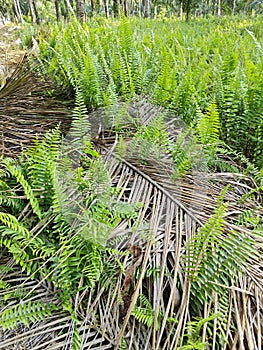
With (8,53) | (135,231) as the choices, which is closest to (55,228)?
(135,231)

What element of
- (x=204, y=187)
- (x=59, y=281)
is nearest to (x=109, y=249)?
(x=59, y=281)

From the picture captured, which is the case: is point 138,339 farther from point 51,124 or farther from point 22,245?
point 51,124

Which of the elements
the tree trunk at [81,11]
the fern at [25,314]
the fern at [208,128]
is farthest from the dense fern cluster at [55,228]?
the tree trunk at [81,11]

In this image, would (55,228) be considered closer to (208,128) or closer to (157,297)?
(157,297)

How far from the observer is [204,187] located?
133 cm

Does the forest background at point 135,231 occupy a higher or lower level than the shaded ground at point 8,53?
lower

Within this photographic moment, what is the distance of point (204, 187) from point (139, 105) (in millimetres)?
665

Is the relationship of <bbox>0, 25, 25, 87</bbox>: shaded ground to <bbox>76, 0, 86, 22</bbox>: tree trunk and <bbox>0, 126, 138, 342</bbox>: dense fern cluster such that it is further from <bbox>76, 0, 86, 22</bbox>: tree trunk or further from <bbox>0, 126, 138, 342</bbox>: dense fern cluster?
<bbox>0, 126, 138, 342</bbox>: dense fern cluster

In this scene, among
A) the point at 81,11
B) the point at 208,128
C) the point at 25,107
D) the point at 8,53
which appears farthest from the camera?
the point at 81,11

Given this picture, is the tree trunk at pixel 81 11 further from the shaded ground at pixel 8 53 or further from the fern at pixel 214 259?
the fern at pixel 214 259

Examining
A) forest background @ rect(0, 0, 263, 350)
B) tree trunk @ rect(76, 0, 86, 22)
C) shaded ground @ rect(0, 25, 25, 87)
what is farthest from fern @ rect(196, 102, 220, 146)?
tree trunk @ rect(76, 0, 86, 22)

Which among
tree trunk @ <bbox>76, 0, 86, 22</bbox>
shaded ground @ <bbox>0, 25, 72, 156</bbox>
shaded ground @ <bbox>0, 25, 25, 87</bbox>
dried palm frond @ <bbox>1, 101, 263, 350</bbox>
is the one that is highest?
tree trunk @ <bbox>76, 0, 86, 22</bbox>

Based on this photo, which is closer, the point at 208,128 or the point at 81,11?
the point at 208,128

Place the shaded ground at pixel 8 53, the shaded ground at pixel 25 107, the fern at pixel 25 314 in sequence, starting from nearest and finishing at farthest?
the fern at pixel 25 314 < the shaded ground at pixel 25 107 < the shaded ground at pixel 8 53
